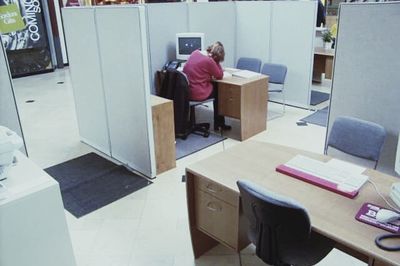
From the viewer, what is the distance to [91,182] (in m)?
3.41

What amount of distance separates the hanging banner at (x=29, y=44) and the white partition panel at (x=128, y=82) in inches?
215

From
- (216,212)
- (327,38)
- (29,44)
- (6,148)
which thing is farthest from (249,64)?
(29,44)

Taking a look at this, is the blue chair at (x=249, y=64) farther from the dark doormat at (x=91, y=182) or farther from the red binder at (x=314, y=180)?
the red binder at (x=314, y=180)

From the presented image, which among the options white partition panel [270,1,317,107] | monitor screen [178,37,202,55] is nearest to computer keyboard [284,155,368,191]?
monitor screen [178,37,202,55]

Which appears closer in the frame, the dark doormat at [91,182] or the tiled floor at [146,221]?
the tiled floor at [146,221]

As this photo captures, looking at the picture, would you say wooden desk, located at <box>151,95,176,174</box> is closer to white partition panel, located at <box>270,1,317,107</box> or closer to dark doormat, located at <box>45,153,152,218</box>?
dark doormat, located at <box>45,153,152,218</box>

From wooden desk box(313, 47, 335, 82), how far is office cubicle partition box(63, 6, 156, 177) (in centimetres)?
431

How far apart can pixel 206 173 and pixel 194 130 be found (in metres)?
2.63

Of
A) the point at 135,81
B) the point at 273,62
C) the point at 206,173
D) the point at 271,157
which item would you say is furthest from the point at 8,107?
the point at 273,62

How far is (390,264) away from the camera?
1.30 metres

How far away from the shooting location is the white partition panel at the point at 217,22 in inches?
198

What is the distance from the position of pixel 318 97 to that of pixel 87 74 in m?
3.85

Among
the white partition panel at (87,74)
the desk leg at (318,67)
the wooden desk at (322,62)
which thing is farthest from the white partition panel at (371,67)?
the desk leg at (318,67)

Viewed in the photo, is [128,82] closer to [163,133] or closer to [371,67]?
[163,133]
